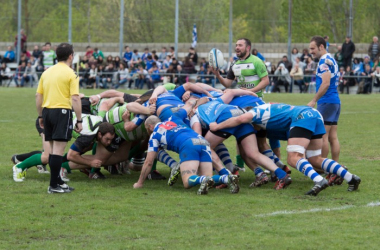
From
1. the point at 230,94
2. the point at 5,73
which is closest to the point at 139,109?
the point at 230,94

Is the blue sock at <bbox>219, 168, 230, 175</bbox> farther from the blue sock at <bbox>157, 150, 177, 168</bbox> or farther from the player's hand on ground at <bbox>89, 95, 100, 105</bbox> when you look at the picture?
the player's hand on ground at <bbox>89, 95, 100, 105</bbox>

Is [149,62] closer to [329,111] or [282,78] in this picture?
[282,78]

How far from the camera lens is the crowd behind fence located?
2967cm

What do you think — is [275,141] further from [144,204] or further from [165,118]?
[144,204]

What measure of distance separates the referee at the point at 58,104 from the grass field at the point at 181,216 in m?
0.45

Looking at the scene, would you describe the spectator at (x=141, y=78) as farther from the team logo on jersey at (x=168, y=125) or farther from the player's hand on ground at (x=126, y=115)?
the team logo on jersey at (x=168, y=125)

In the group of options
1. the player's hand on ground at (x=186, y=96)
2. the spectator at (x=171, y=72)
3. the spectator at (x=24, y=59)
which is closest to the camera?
the player's hand on ground at (x=186, y=96)

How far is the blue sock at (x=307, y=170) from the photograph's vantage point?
843 cm

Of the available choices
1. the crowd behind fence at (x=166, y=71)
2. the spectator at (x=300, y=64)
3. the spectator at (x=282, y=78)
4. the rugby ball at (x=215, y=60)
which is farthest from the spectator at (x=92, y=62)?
the rugby ball at (x=215, y=60)

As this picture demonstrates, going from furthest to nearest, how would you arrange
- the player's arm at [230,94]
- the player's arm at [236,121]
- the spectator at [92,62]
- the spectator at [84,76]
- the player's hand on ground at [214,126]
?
the spectator at [92,62] → the spectator at [84,76] → the player's arm at [230,94] → the player's hand on ground at [214,126] → the player's arm at [236,121]

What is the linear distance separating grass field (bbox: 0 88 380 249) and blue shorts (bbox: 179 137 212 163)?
433 mm

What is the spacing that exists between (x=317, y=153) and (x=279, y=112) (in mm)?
730

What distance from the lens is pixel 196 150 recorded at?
8805mm

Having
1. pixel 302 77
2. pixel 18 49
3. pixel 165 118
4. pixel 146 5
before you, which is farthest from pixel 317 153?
pixel 146 5
